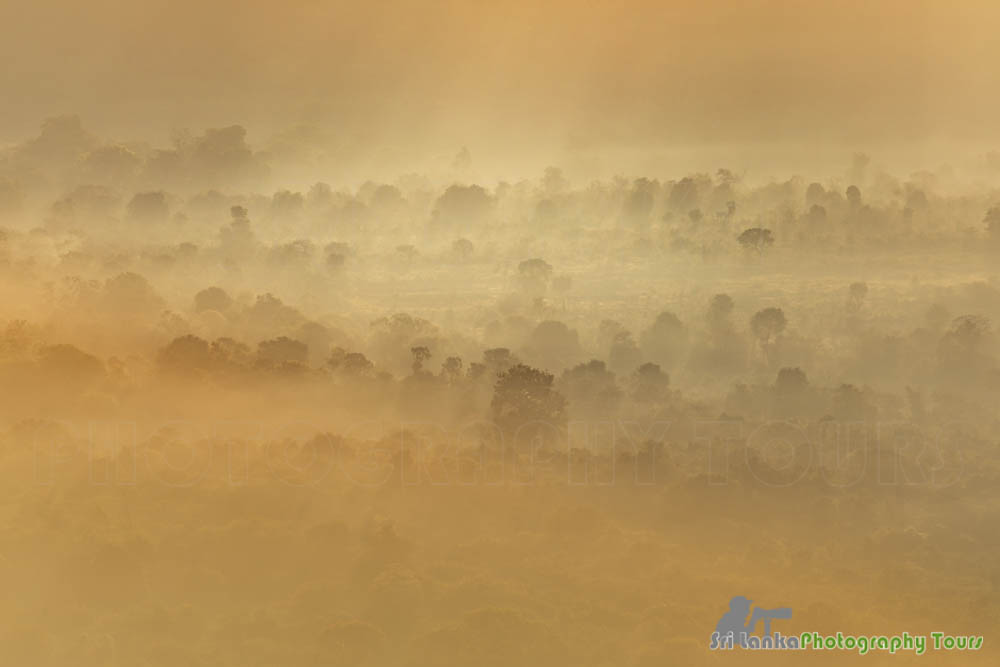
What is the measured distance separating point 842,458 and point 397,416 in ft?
42.0

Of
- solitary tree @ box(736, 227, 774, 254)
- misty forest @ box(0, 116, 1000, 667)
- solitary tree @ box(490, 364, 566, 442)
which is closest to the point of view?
misty forest @ box(0, 116, 1000, 667)

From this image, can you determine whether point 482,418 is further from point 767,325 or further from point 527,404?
point 767,325

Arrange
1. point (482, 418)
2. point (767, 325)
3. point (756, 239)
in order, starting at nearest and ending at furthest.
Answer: point (482, 418)
point (767, 325)
point (756, 239)

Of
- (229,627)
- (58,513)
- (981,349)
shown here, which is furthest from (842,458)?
(58,513)

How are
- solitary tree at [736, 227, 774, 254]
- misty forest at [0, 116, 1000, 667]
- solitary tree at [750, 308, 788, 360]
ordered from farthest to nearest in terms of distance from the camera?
1. solitary tree at [736, 227, 774, 254]
2. solitary tree at [750, 308, 788, 360]
3. misty forest at [0, 116, 1000, 667]

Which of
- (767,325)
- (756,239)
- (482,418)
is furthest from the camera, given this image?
(756,239)

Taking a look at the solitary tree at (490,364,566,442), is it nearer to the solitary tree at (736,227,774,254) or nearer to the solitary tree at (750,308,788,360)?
the solitary tree at (750,308,788,360)

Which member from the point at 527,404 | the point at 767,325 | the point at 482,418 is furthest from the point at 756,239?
the point at 482,418

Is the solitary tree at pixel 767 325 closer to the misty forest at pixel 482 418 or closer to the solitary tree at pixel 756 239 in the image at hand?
the misty forest at pixel 482 418

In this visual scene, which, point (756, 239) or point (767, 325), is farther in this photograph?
point (756, 239)

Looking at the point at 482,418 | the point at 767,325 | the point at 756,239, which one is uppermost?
the point at 756,239

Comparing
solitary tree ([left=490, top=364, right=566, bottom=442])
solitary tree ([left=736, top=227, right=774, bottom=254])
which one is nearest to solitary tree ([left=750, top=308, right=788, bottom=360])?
solitary tree ([left=736, top=227, right=774, bottom=254])

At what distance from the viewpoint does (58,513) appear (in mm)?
31547

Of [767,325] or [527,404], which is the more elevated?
[767,325]
